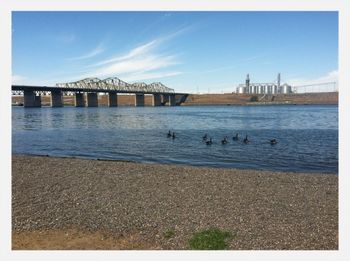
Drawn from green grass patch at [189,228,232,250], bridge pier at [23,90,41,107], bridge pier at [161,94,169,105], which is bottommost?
green grass patch at [189,228,232,250]

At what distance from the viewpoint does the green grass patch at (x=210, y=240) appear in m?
6.30

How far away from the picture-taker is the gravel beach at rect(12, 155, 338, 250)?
21.5ft

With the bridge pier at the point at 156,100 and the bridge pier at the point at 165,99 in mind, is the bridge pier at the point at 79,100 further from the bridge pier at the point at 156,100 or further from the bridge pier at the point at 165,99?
the bridge pier at the point at 165,99

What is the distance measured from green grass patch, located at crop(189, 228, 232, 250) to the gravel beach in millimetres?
120

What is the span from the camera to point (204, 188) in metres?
10.4

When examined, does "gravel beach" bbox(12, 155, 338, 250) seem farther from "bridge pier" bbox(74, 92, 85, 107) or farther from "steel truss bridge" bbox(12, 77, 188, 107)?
"bridge pier" bbox(74, 92, 85, 107)

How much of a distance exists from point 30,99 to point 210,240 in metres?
118

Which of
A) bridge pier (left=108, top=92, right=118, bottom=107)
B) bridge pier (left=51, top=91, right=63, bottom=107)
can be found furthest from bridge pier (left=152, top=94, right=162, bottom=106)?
bridge pier (left=51, top=91, right=63, bottom=107)

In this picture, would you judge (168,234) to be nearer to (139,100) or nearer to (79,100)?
(79,100)

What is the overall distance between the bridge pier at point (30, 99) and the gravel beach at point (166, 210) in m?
105

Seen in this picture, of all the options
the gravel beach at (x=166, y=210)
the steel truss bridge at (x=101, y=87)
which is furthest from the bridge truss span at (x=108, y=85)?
the gravel beach at (x=166, y=210)

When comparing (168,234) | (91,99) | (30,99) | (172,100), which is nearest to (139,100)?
(172,100)

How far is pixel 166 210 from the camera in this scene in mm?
8172
